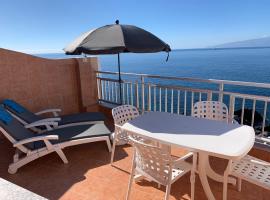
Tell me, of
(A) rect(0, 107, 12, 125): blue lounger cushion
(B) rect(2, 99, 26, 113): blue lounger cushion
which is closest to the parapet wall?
(B) rect(2, 99, 26, 113): blue lounger cushion

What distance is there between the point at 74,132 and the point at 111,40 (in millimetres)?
1747

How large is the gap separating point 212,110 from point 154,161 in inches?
64.4

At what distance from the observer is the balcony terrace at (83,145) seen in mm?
2852

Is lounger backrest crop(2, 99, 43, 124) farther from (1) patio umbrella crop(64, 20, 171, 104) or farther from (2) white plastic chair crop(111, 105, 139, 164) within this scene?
(2) white plastic chair crop(111, 105, 139, 164)

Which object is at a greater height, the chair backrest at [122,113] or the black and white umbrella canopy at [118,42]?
the black and white umbrella canopy at [118,42]

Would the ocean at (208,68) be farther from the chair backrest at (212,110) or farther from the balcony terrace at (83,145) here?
the chair backrest at (212,110)

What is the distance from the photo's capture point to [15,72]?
473cm

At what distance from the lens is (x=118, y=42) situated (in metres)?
3.63

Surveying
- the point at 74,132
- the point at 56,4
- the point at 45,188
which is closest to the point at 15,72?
the point at 74,132

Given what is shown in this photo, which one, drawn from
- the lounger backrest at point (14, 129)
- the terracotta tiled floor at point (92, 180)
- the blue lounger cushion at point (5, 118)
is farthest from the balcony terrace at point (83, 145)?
the blue lounger cushion at point (5, 118)

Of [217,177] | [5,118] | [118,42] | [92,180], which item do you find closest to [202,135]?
[217,177]

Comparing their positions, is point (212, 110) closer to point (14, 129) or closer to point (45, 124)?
point (45, 124)

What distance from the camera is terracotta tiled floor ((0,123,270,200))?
276cm

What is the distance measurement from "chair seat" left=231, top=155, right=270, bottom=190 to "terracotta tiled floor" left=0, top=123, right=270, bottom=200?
1.83 ft
